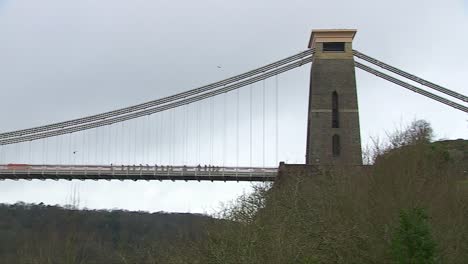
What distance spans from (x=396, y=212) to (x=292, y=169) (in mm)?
13533

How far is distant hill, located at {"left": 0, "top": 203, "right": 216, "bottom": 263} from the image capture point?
53.8ft

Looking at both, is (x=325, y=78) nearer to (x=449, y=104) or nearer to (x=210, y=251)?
(x=449, y=104)

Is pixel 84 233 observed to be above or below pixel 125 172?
below

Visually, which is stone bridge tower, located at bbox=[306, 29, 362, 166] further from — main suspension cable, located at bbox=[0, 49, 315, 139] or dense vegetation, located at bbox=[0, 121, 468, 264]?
dense vegetation, located at bbox=[0, 121, 468, 264]

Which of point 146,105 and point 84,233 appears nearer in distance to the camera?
point 84,233

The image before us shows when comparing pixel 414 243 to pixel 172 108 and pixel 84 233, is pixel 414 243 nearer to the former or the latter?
pixel 84 233

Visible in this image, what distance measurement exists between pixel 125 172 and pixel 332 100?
13.2 m

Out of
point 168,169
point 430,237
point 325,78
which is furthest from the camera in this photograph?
point 168,169

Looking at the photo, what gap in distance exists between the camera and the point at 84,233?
22219 millimetres

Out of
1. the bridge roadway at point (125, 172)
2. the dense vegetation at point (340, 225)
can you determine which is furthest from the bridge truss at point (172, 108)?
the dense vegetation at point (340, 225)

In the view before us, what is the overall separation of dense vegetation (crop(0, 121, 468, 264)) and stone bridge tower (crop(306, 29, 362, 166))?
18769 millimetres

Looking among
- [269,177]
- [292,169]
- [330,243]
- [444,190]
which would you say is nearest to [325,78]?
[269,177]

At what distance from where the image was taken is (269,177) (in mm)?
40531

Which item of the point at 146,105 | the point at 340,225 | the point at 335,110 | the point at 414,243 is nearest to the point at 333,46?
the point at 335,110
